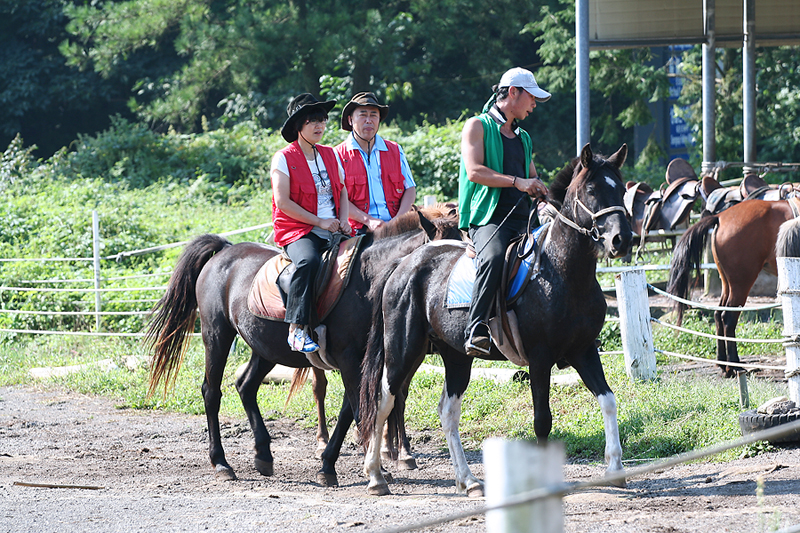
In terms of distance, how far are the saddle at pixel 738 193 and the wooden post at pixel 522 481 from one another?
9.10 metres

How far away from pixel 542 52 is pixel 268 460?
1876 centimetres

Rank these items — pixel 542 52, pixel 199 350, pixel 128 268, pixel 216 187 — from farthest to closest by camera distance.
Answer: pixel 542 52, pixel 216 187, pixel 128 268, pixel 199 350

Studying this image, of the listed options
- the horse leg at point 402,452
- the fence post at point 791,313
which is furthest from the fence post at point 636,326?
the horse leg at point 402,452

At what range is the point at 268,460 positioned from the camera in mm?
6297

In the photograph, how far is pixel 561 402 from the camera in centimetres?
759

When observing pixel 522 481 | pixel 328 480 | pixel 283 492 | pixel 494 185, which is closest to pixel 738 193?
pixel 494 185

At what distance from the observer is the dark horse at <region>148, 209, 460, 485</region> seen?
19.5 ft

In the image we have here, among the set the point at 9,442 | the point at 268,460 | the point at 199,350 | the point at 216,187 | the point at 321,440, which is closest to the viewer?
the point at 268,460

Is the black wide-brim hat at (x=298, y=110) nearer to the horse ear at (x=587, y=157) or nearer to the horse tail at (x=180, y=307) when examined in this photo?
the horse tail at (x=180, y=307)

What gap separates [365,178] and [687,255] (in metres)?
4.56

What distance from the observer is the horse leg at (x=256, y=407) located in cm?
629

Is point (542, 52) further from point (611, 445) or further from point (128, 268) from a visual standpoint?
point (611, 445)

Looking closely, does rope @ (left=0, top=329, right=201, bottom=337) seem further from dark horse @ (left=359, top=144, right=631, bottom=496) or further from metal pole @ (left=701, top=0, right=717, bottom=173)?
metal pole @ (left=701, top=0, right=717, bottom=173)

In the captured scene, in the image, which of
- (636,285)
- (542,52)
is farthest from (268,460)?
(542,52)
